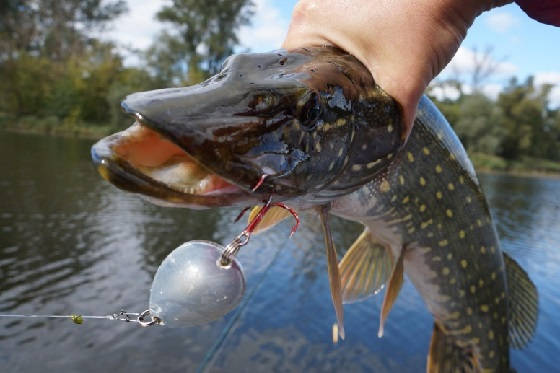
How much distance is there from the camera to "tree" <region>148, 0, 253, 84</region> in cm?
2964

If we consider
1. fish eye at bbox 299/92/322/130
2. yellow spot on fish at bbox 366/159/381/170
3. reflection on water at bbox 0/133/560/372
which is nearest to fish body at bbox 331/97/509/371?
yellow spot on fish at bbox 366/159/381/170

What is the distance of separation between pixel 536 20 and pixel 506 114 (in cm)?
3855

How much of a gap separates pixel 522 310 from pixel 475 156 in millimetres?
31097

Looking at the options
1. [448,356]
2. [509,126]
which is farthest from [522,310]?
[509,126]

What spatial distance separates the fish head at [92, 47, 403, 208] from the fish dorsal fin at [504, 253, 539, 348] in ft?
3.70

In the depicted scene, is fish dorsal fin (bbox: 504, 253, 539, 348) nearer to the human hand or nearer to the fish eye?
the human hand

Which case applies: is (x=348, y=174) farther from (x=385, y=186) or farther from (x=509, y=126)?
(x=509, y=126)

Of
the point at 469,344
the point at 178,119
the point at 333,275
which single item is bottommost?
the point at 469,344

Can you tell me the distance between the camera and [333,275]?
1290 millimetres

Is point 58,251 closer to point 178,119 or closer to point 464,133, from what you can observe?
point 178,119

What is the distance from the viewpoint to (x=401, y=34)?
101 centimetres

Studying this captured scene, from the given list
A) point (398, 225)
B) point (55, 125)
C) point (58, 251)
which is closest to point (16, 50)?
point (55, 125)

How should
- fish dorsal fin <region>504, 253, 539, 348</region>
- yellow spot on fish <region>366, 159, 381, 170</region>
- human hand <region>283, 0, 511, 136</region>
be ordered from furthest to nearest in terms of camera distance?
1. fish dorsal fin <region>504, 253, 539, 348</region>
2. yellow spot on fish <region>366, 159, 381, 170</region>
3. human hand <region>283, 0, 511, 136</region>

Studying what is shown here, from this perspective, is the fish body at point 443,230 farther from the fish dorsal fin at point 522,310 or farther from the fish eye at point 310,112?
the fish eye at point 310,112
